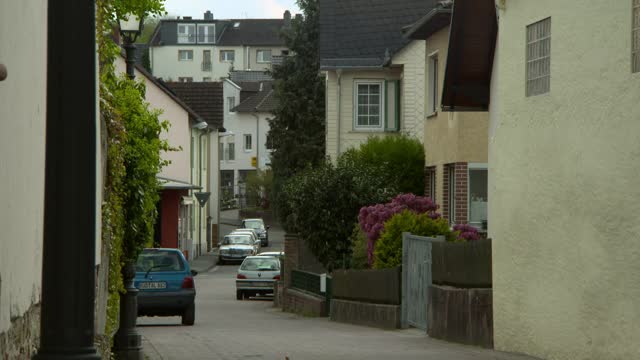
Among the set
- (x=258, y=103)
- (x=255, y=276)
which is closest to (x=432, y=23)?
(x=255, y=276)

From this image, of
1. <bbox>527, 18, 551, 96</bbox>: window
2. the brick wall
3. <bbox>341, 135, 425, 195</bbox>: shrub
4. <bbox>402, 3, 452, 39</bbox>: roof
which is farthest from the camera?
<bbox>341, 135, 425, 195</bbox>: shrub

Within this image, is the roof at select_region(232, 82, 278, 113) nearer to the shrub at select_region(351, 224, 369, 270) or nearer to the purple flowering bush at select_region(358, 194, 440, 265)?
the shrub at select_region(351, 224, 369, 270)

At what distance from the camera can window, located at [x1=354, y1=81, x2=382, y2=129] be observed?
140 feet

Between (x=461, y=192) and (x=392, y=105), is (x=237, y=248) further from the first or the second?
(x=461, y=192)

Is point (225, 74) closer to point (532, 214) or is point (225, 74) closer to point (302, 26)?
point (302, 26)

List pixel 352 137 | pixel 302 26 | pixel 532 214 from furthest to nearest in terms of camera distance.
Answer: pixel 302 26, pixel 352 137, pixel 532 214

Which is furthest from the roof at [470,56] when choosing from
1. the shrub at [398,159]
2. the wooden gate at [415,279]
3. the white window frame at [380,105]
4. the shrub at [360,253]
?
the white window frame at [380,105]

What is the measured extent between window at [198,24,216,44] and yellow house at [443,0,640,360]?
5044 inches

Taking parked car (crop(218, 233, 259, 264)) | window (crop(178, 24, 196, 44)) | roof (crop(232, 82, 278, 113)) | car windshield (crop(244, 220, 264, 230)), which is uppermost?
window (crop(178, 24, 196, 44))

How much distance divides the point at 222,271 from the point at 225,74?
276 feet

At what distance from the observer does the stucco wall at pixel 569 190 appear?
1345 cm

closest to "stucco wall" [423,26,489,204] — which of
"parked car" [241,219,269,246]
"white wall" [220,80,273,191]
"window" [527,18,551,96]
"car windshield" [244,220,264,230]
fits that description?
"window" [527,18,551,96]

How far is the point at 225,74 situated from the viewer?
145750 mm

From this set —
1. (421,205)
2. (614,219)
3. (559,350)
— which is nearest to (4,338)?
(614,219)
